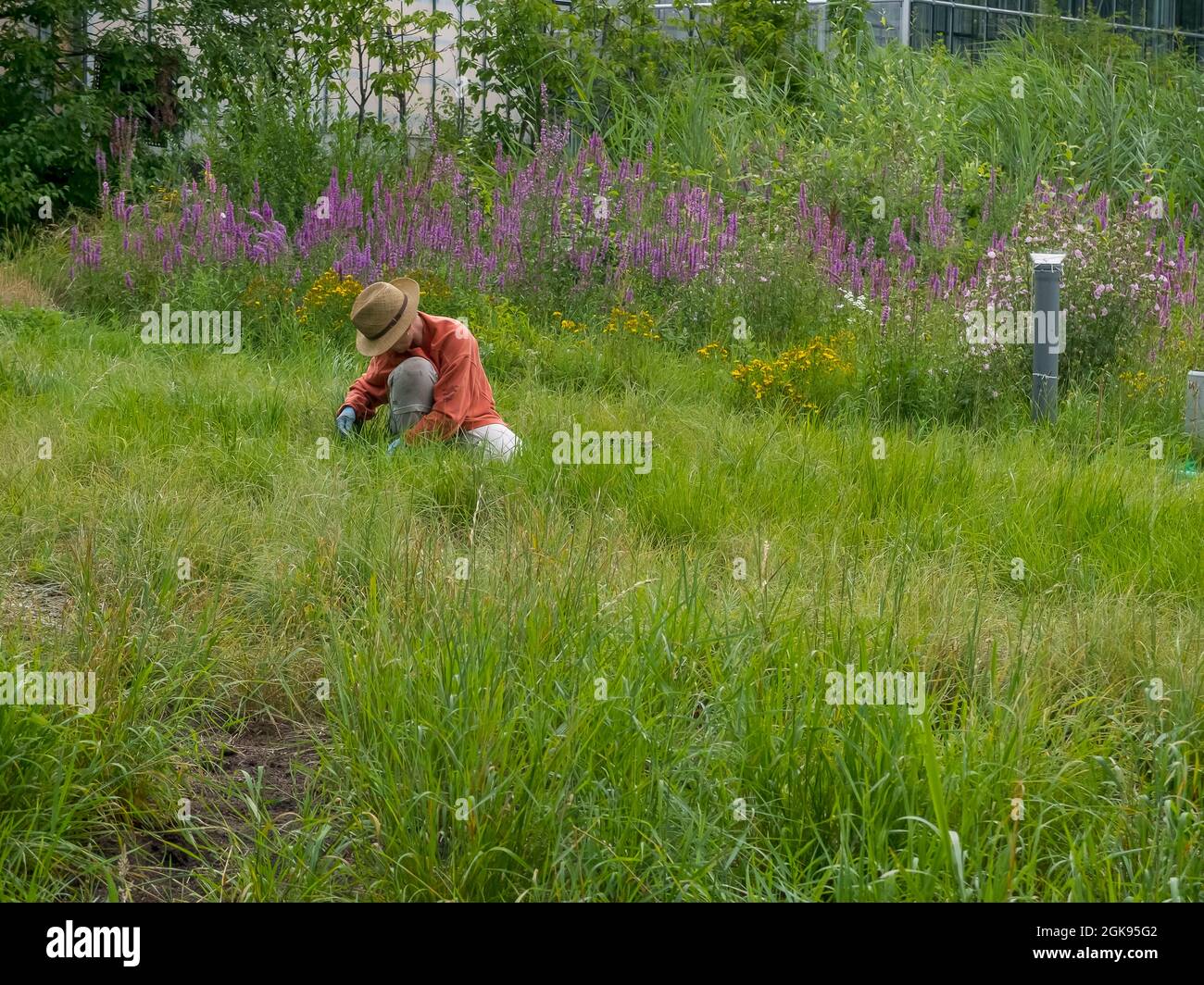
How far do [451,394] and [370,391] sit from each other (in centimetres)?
53

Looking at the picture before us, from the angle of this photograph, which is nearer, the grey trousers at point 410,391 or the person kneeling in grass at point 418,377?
the person kneeling in grass at point 418,377

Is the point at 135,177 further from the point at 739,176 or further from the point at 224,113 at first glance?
the point at 739,176

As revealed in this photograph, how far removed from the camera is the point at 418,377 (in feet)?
21.7

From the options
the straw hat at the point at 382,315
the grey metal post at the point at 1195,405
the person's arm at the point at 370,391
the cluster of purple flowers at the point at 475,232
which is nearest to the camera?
the straw hat at the point at 382,315

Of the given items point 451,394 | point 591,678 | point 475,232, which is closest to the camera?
point 591,678

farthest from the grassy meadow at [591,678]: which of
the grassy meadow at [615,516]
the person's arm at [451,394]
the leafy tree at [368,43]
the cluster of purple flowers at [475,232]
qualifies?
the leafy tree at [368,43]

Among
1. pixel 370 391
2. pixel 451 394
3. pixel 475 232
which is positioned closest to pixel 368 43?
pixel 475 232

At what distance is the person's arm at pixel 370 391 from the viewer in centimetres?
680

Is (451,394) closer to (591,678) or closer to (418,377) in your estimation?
(418,377)

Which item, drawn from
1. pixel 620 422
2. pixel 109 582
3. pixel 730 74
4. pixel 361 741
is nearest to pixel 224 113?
pixel 730 74

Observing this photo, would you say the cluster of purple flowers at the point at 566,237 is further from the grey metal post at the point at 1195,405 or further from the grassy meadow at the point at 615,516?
the grey metal post at the point at 1195,405

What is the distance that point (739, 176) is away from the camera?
10984 mm

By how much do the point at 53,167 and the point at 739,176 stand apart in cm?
642

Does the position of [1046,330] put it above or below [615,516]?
above
